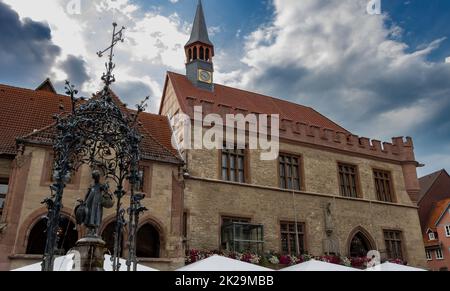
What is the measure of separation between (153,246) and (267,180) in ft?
19.3

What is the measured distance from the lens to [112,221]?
1341 cm

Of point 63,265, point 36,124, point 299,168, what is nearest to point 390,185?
point 299,168

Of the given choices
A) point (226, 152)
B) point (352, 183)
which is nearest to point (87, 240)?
point (226, 152)

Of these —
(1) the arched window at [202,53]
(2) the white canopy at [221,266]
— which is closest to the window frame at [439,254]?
(1) the arched window at [202,53]

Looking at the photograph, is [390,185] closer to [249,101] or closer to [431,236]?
[249,101]

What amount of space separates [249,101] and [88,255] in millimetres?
17254

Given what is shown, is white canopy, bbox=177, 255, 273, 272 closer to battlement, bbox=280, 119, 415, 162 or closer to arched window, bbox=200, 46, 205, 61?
battlement, bbox=280, 119, 415, 162

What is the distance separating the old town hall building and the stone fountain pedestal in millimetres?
6305

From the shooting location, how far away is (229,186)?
54.9 feet

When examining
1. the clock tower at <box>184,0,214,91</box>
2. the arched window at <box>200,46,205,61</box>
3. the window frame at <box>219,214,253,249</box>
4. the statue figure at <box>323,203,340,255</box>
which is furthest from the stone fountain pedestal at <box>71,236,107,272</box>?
the arched window at <box>200,46,205,61</box>

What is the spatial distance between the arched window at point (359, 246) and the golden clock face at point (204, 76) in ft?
37.2

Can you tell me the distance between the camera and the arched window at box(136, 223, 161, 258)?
49.0 ft

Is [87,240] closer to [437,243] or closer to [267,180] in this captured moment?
[267,180]
